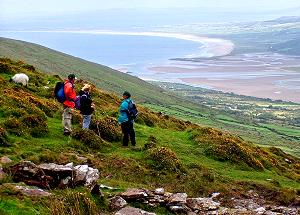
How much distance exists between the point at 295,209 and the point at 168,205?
531cm

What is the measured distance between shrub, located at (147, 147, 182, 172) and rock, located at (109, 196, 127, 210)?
5.23 meters

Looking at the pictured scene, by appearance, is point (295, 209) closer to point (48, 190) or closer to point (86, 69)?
point (48, 190)

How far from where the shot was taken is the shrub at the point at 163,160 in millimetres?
18328

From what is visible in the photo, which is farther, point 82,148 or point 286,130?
point 286,130

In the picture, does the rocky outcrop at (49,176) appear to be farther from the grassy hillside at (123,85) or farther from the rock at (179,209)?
the grassy hillside at (123,85)

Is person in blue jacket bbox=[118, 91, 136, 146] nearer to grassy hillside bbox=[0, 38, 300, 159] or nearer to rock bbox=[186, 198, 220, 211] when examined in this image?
rock bbox=[186, 198, 220, 211]

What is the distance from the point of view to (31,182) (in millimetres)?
12828

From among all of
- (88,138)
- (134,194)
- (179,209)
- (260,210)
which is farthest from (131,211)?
(88,138)

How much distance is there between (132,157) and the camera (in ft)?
62.1

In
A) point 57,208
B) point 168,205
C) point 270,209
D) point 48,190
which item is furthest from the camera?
point 270,209

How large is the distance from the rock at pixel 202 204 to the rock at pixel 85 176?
9.66 feet

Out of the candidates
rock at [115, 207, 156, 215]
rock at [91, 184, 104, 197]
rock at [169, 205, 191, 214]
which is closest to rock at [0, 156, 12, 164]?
rock at [91, 184, 104, 197]

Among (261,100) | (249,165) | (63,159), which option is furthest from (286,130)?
(63,159)

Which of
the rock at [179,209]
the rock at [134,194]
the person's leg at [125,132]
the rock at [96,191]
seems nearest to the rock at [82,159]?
the rock at [134,194]
